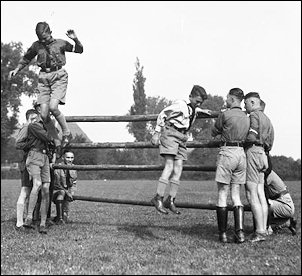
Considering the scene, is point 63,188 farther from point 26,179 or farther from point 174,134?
point 174,134

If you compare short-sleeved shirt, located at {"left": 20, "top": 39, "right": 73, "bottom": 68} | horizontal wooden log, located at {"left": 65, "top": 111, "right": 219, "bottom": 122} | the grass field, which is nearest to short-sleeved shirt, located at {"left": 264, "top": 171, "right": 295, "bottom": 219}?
the grass field

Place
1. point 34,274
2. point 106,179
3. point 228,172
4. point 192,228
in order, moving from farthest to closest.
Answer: point 106,179 → point 192,228 → point 228,172 → point 34,274

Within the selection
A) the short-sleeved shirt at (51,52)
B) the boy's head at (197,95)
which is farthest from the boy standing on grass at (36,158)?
the boy's head at (197,95)

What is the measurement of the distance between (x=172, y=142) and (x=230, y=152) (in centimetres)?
86

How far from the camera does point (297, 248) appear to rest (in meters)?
6.05

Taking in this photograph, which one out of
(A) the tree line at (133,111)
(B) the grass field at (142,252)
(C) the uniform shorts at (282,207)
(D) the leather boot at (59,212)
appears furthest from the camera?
(A) the tree line at (133,111)

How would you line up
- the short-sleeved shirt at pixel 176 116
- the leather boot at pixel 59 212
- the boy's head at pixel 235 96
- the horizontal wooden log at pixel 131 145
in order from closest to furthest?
the short-sleeved shirt at pixel 176 116
the boy's head at pixel 235 96
the horizontal wooden log at pixel 131 145
the leather boot at pixel 59 212

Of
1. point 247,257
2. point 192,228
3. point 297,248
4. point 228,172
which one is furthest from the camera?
point 192,228

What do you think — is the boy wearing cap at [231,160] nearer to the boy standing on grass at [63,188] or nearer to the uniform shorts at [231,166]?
the uniform shorts at [231,166]

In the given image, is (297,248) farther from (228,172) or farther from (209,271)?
(209,271)

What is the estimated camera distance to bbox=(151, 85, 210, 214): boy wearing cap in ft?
21.7

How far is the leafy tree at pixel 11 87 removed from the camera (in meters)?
56.9

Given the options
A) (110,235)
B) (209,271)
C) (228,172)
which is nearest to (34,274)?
(209,271)

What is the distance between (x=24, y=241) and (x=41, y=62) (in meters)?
2.96
